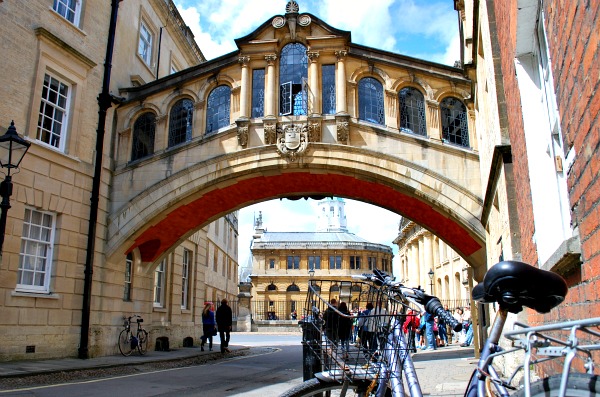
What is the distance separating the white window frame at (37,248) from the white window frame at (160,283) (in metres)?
5.35

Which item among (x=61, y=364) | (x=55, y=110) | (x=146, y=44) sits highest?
(x=146, y=44)

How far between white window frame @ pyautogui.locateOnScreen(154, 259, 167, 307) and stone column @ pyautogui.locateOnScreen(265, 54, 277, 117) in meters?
7.03

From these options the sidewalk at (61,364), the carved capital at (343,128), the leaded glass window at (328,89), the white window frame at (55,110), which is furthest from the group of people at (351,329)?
the leaded glass window at (328,89)

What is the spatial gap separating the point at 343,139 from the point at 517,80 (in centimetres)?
867

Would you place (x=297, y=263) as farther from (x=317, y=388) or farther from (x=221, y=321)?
(x=317, y=388)

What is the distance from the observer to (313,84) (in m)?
14.6

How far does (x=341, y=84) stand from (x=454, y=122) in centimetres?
317

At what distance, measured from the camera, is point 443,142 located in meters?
13.7

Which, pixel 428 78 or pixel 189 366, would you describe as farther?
pixel 428 78

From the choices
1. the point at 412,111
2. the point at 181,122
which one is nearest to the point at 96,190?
the point at 181,122

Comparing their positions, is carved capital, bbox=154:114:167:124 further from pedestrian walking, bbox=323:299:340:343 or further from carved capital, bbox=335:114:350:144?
pedestrian walking, bbox=323:299:340:343

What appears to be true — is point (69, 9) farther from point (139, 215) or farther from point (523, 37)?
point (523, 37)

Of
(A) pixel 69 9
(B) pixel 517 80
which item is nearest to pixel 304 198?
(A) pixel 69 9

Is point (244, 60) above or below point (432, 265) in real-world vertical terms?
above
